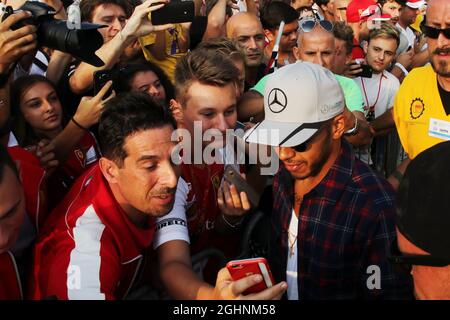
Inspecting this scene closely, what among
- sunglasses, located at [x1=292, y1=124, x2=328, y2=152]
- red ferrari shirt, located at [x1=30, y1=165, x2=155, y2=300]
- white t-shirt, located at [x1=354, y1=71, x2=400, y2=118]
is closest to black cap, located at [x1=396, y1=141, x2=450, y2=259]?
sunglasses, located at [x1=292, y1=124, x2=328, y2=152]

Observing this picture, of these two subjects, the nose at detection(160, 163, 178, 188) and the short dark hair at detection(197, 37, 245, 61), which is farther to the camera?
the short dark hair at detection(197, 37, 245, 61)

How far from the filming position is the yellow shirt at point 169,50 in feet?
15.9

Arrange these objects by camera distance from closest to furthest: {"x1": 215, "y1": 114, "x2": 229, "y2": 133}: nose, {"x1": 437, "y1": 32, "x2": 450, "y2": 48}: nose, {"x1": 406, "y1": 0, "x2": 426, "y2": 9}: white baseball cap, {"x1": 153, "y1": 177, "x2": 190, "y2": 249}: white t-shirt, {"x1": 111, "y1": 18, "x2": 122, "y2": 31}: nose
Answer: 1. {"x1": 153, "y1": 177, "x2": 190, "y2": 249}: white t-shirt
2. {"x1": 215, "y1": 114, "x2": 229, "y2": 133}: nose
3. {"x1": 437, "y1": 32, "x2": 450, "y2": 48}: nose
4. {"x1": 111, "y1": 18, "x2": 122, "y2": 31}: nose
5. {"x1": 406, "y1": 0, "x2": 426, "y2": 9}: white baseball cap

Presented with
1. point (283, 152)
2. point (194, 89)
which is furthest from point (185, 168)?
point (283, 152)

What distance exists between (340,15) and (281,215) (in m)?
5.91

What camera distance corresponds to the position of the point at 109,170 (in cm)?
255

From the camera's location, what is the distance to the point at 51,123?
3.38m

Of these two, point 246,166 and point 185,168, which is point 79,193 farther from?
point 246,166

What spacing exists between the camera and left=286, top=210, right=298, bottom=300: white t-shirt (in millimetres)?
1350

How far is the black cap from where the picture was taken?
5.21 feet

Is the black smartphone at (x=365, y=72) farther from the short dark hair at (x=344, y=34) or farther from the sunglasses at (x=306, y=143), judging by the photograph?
the sunglasses at (x=306, y=143)

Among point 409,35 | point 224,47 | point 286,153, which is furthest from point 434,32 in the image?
point 409,35

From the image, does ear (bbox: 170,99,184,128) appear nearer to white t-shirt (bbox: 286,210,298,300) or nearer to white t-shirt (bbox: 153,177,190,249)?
white t-shirt (bbox: 153,177,190,249)

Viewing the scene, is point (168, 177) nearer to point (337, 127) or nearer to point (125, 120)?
point (125, 120)
